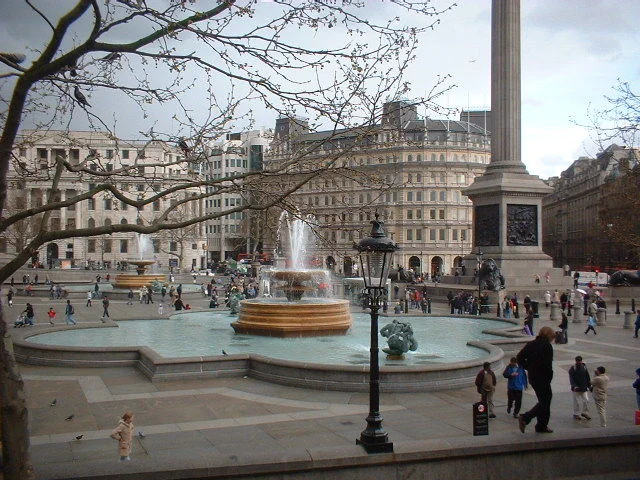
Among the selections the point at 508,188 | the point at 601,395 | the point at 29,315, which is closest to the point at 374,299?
the point at 601,395

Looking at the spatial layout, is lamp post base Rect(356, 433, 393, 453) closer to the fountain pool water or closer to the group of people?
the group of people

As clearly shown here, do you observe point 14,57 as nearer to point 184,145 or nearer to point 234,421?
point 184,145

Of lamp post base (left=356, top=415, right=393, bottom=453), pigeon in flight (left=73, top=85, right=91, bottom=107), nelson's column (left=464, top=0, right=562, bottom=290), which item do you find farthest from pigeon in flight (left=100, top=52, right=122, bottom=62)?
nelson's column (left=464, top=0, right=562, bottom=290)

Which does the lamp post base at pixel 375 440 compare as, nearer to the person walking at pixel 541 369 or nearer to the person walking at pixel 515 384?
the person walking at pixel 541 369

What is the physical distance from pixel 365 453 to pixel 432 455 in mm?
941

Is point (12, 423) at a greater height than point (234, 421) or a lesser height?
greater

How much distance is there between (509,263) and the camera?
41.7 meters

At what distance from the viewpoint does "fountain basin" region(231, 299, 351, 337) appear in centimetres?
2156

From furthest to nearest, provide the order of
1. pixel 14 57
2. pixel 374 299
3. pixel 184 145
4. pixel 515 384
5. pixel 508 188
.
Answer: pixel 508 188 → pixel 515 384 → pixel 374 299 → pixel 184 145 → pixel 14 57

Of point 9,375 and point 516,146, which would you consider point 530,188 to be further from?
point 9,375

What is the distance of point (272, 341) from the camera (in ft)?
68.9

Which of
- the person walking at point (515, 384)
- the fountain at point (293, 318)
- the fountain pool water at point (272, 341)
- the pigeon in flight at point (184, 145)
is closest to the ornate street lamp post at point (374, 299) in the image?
the pigeon in flight at point (184, 145)

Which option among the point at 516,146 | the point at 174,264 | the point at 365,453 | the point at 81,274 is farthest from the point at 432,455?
the point at 174,264

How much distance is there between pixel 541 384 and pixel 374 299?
9.43 feet
